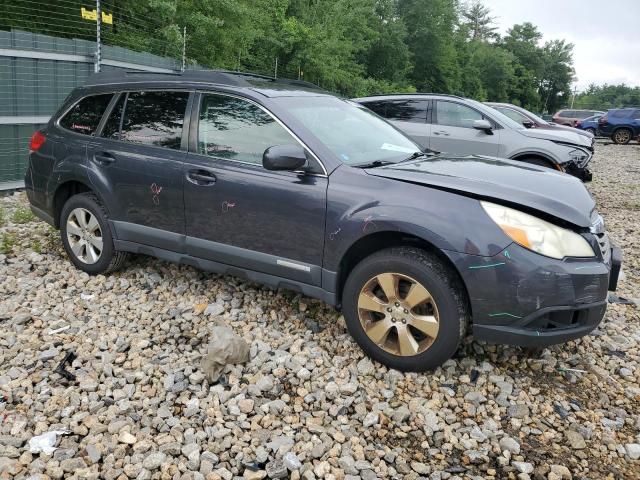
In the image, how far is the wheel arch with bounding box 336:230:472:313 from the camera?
3.14m

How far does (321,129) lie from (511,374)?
198 cm

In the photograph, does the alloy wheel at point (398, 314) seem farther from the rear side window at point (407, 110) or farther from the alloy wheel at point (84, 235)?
the rear side window at point (407, 110)

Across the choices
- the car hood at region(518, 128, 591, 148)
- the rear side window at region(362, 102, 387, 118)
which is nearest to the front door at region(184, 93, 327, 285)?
the rear side window at region(362, 102, 387, 118)

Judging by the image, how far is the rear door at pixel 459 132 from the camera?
8.66m

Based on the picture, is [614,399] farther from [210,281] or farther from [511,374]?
[210,281]

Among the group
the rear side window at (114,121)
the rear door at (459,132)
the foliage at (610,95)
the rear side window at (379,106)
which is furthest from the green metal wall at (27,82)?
the foliage at (610,95)

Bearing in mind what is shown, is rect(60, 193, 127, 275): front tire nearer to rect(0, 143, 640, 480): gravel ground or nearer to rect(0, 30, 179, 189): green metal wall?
rect(0, 143, 640, 480): gravel ground

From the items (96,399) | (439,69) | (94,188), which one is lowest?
(96,399)

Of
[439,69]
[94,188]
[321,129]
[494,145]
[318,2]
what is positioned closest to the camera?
[321,129]

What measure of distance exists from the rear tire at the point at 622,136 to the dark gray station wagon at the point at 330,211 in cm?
2383

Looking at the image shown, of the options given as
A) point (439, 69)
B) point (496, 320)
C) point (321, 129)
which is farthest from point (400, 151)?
point (439, 69)

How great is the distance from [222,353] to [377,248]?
3.70ft

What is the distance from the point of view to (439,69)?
4338cm

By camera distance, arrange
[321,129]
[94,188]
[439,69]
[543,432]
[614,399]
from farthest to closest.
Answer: [439,69] < [94,188] < [321,129] < [614,399] < [543,432]
